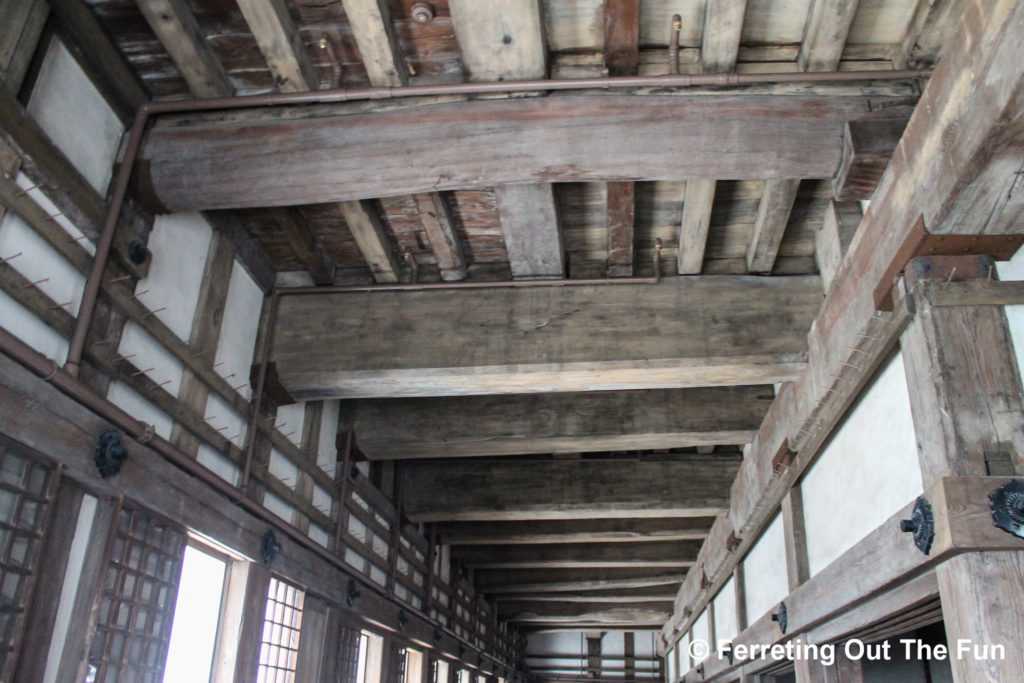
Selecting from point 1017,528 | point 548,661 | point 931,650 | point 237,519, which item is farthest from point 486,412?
point 548,661

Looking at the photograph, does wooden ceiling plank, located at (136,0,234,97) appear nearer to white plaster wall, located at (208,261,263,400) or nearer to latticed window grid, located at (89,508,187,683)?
white plaster wall, located at (208,261,263,400)

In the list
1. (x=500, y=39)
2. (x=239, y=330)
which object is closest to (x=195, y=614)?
(x=239, y=330)

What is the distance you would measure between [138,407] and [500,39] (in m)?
1.98

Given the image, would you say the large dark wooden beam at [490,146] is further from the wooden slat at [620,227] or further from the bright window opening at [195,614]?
the bright window opening at [195,614]

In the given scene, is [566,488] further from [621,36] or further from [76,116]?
[76,116]

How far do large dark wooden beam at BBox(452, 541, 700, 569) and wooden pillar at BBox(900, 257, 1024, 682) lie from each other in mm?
7253

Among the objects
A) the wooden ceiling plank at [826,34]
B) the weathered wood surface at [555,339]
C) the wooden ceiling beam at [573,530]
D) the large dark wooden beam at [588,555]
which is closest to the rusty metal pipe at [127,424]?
the weathered wood surface at [555,339]

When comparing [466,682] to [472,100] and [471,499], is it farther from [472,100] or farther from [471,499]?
[472,100]

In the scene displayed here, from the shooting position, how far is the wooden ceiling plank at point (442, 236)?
391 centimetres

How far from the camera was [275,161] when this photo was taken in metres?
3.29

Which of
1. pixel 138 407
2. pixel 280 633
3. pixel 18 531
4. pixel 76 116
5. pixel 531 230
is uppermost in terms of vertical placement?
pixel 531 230

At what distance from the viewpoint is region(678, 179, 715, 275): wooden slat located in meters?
3.72

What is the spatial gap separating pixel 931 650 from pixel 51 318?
16.3ft

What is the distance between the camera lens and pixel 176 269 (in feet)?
11.7
